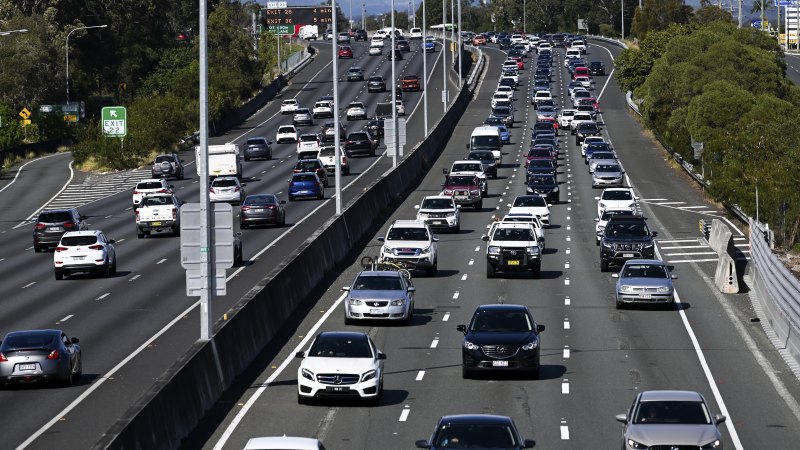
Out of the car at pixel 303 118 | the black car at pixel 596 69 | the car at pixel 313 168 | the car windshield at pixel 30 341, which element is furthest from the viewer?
the black car at pixel 596 69

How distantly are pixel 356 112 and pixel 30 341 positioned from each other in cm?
8550

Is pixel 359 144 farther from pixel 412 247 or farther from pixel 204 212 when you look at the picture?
pixel 204 212

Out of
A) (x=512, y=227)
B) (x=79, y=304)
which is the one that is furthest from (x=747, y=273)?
(x=79, y=304)

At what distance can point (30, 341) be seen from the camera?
29.4 m

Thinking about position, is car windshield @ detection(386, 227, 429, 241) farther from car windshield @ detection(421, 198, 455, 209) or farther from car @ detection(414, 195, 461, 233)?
car windshield @ detection(421, 198, 455, 209)

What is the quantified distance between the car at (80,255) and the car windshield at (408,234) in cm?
917

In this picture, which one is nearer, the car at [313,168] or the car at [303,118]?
the car at [313,168]

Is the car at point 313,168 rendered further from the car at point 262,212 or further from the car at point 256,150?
the car at point 256,150

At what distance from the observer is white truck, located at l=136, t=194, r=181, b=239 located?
5856 centimetres

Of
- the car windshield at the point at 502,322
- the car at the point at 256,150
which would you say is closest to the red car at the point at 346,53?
the car at the point at 256,150

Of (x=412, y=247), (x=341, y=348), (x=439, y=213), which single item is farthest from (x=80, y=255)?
(x=341, y=348)

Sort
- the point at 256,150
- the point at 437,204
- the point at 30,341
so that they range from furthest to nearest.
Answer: the point at 256,150 < the point at 437,204 < the point at 30,341

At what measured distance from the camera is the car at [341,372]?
2705cm

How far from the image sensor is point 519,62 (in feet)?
507
